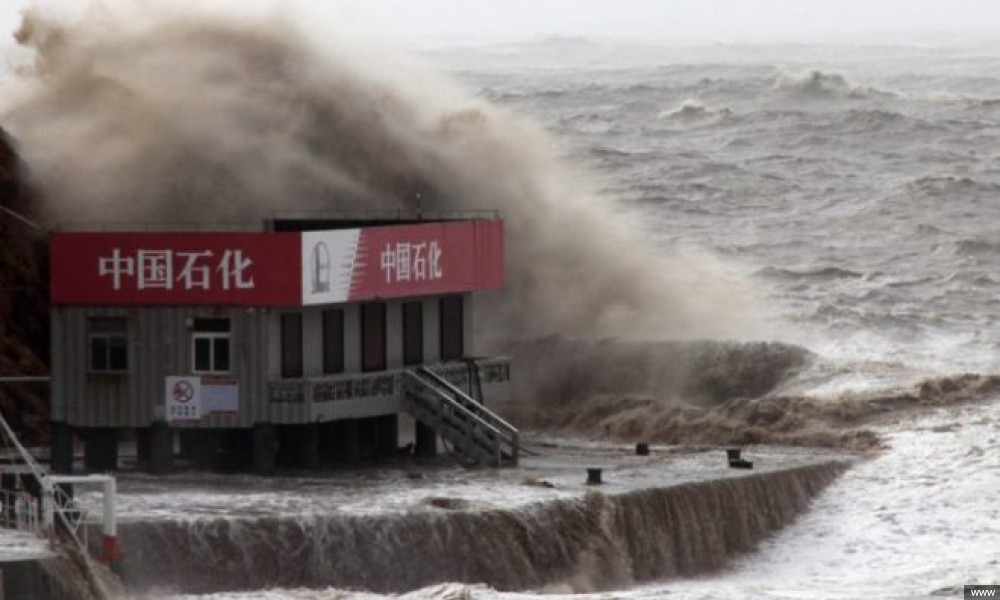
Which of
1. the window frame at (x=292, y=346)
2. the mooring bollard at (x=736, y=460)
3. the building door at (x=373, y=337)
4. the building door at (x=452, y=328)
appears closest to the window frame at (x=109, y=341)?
the window frame at (x=292, y=346)

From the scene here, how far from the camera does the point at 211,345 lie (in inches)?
1708

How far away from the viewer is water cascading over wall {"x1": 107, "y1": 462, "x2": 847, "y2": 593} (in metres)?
37.8

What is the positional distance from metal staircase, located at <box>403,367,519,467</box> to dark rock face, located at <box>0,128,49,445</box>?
5.66 m

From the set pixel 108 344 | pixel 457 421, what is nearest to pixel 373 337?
pixel 457 421

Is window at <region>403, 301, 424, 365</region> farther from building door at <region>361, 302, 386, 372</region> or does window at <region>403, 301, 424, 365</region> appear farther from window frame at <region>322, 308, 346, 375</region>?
window frame at <region>322, 308, 346, 375</region>

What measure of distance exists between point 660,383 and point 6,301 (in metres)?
12.3

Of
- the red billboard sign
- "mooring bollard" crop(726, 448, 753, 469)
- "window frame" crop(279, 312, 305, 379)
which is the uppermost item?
the red billboard sign

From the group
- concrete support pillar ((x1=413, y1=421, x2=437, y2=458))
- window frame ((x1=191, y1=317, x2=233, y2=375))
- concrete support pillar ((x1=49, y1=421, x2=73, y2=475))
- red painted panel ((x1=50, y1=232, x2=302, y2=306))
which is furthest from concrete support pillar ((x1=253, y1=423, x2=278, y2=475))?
concrete support pillar ((x1=413, y1=421, x2=437, y2=458))

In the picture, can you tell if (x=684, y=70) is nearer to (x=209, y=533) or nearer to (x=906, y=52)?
(x=906, y=52)

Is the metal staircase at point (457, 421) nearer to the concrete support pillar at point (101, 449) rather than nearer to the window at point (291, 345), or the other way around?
the window at point (291, 345)

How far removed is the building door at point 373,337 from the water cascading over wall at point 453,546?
5324 millimetres

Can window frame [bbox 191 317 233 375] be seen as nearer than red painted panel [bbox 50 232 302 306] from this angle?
No

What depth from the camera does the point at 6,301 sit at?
48.8 meters

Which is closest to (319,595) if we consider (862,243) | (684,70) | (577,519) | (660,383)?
(577,519)
